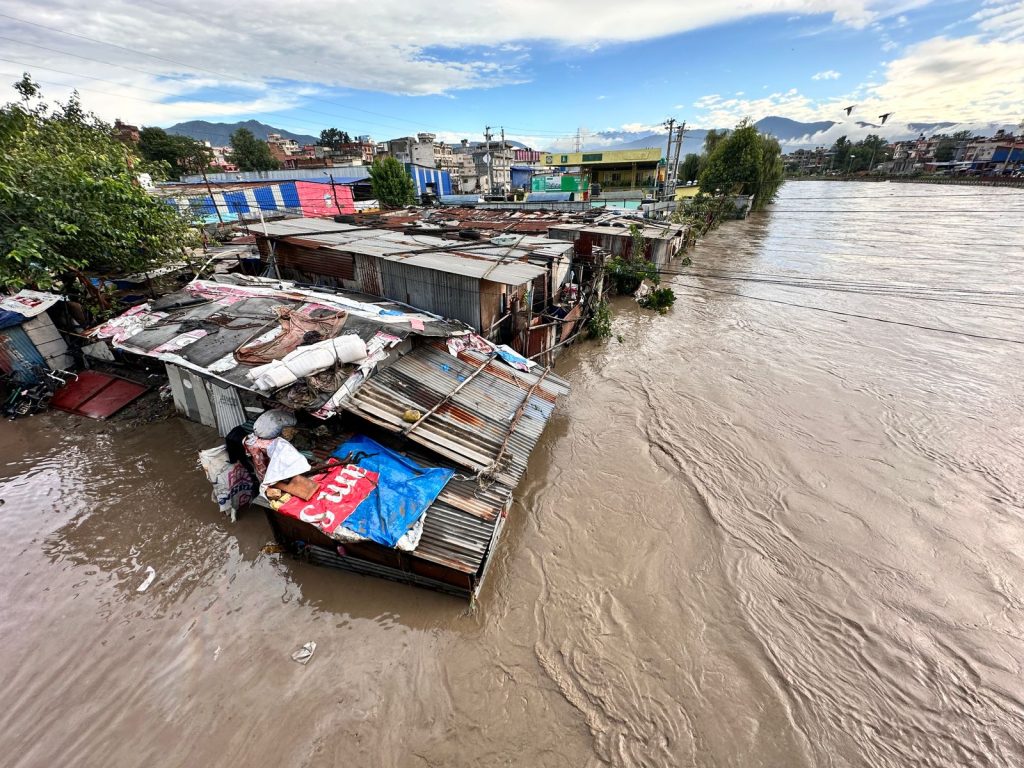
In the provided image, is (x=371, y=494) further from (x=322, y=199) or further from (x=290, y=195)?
(x=322, y=199)

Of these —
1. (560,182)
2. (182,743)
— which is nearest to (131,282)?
(182,743)

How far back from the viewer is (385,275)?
1312 centimetres

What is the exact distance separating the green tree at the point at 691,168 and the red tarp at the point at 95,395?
88.6 m

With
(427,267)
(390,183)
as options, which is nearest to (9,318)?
(427,267)

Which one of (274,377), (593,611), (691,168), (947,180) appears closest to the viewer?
(593,611)

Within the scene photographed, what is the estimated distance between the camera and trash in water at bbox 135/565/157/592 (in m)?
6.80

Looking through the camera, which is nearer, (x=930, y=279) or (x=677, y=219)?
(x=930, y=279)

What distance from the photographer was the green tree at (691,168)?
250 ft

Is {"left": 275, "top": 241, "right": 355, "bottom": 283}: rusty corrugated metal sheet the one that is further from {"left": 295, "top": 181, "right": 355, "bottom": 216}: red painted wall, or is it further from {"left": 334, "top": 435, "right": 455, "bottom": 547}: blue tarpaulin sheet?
{"left": 295, "top": 181, "right": 355, "bottom": 216}: red painted wall

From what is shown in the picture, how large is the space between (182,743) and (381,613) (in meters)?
2.65

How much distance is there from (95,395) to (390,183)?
3743 centimetres

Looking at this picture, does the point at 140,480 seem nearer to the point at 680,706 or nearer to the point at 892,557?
the point at 680,706

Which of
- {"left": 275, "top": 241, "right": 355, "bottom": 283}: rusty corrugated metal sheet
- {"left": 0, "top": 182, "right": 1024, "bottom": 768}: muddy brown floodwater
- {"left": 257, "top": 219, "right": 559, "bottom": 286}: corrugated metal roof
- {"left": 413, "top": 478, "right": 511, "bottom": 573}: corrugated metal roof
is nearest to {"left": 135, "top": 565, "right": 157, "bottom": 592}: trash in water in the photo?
{"left": 0, "top": 182, "right": 1024, "bottom": 768}: muddy brown floodwater

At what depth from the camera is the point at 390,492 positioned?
6.72 m
